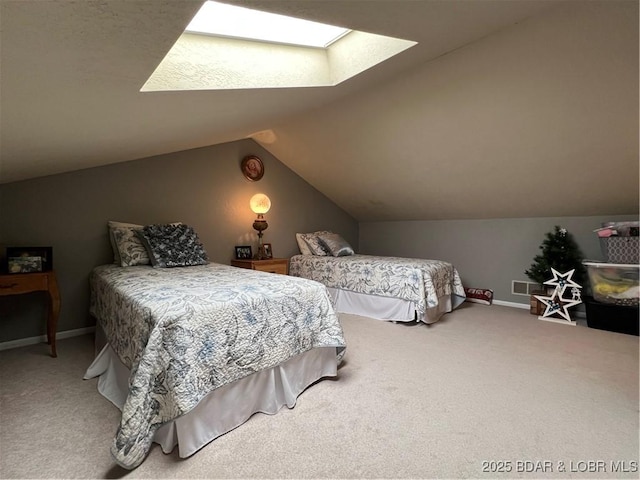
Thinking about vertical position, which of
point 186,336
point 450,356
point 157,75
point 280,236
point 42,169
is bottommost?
point 450,356

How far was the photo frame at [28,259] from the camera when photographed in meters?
2.39

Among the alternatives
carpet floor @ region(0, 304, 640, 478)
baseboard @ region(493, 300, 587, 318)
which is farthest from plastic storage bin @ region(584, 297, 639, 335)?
carpet floor @ region(0, 304, 640, 478)

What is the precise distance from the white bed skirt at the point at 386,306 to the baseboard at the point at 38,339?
2607mm

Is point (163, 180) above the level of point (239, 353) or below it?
above

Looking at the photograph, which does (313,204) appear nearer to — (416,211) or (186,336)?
(416,211)

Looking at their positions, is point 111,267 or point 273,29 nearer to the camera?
point 273,29

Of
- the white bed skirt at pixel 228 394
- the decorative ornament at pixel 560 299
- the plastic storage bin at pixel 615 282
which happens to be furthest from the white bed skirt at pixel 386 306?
the white bed skirt at pixel 228 394

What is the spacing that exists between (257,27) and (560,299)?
151 inches

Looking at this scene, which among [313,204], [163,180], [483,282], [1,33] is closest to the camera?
[1,33]

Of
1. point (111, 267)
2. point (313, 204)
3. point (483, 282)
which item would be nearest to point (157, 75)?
point (111, 267)

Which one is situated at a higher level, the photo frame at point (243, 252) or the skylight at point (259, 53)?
the skylight at point (259, 53)

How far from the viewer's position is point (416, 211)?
464cm

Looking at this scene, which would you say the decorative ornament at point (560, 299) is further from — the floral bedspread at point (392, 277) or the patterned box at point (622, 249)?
the floral bedspread at point (392, 277)

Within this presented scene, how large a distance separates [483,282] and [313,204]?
266cm
